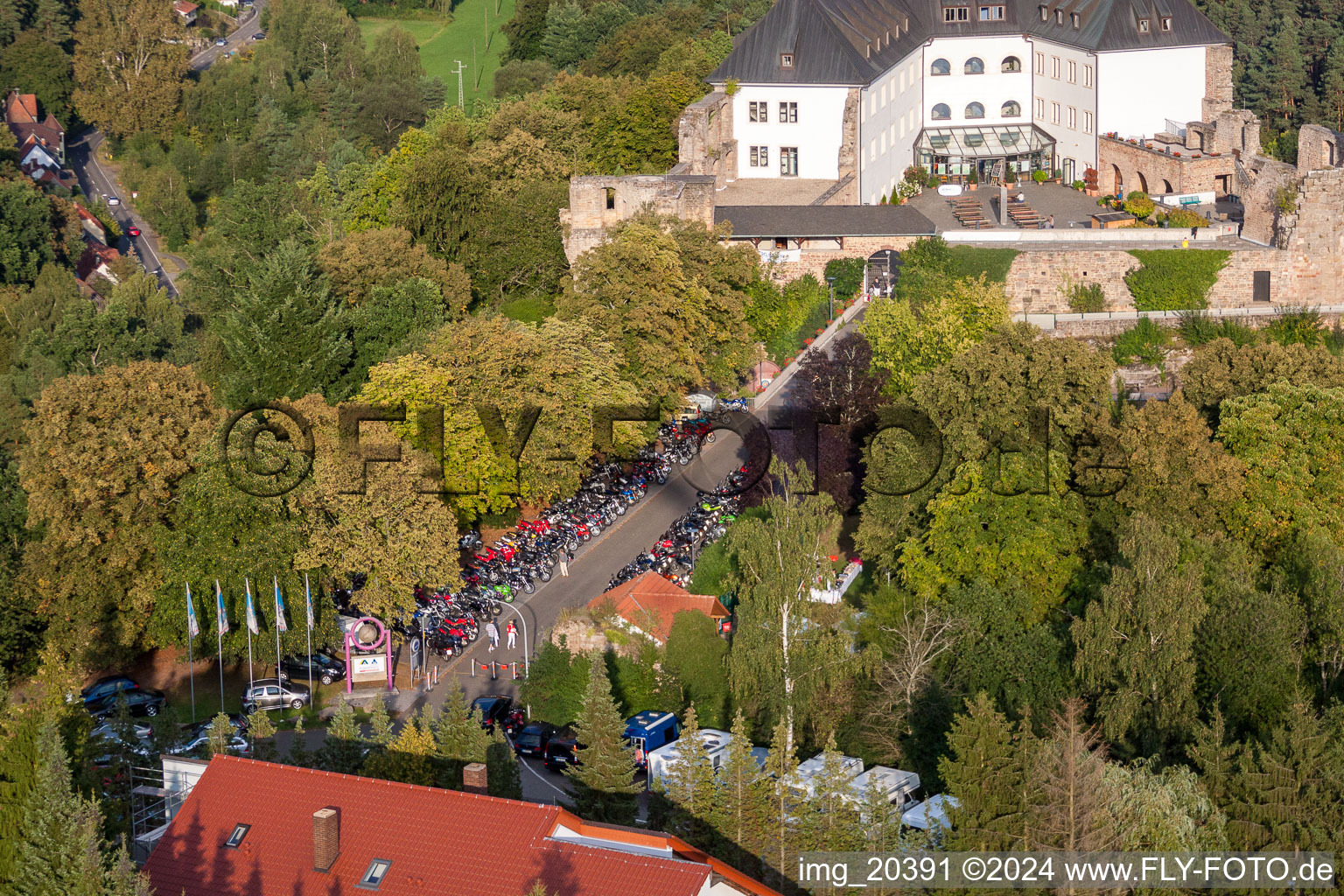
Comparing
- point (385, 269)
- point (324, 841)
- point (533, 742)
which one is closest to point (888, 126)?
point (385, 269)

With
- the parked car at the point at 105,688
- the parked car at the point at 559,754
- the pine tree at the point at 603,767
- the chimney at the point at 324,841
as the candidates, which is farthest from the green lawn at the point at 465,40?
the chimney at the point at 324,841

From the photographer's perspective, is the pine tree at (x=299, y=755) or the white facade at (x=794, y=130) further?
the white facade at (x=794, y=130)

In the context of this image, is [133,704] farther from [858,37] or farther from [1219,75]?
[1219,75]

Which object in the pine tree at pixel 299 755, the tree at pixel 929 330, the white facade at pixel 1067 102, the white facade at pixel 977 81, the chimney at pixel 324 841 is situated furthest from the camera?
the white facade at pixel 977 81

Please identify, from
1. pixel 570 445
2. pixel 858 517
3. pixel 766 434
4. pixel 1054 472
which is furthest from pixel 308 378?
pixel 1054 472

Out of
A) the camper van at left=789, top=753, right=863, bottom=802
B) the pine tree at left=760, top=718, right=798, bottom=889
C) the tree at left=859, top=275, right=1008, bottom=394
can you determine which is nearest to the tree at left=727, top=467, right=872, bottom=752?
the camper van at left=789, top=753, right=863, bottom=802

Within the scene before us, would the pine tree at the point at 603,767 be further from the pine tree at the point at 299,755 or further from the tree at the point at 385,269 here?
the tree at the point at 385,269
